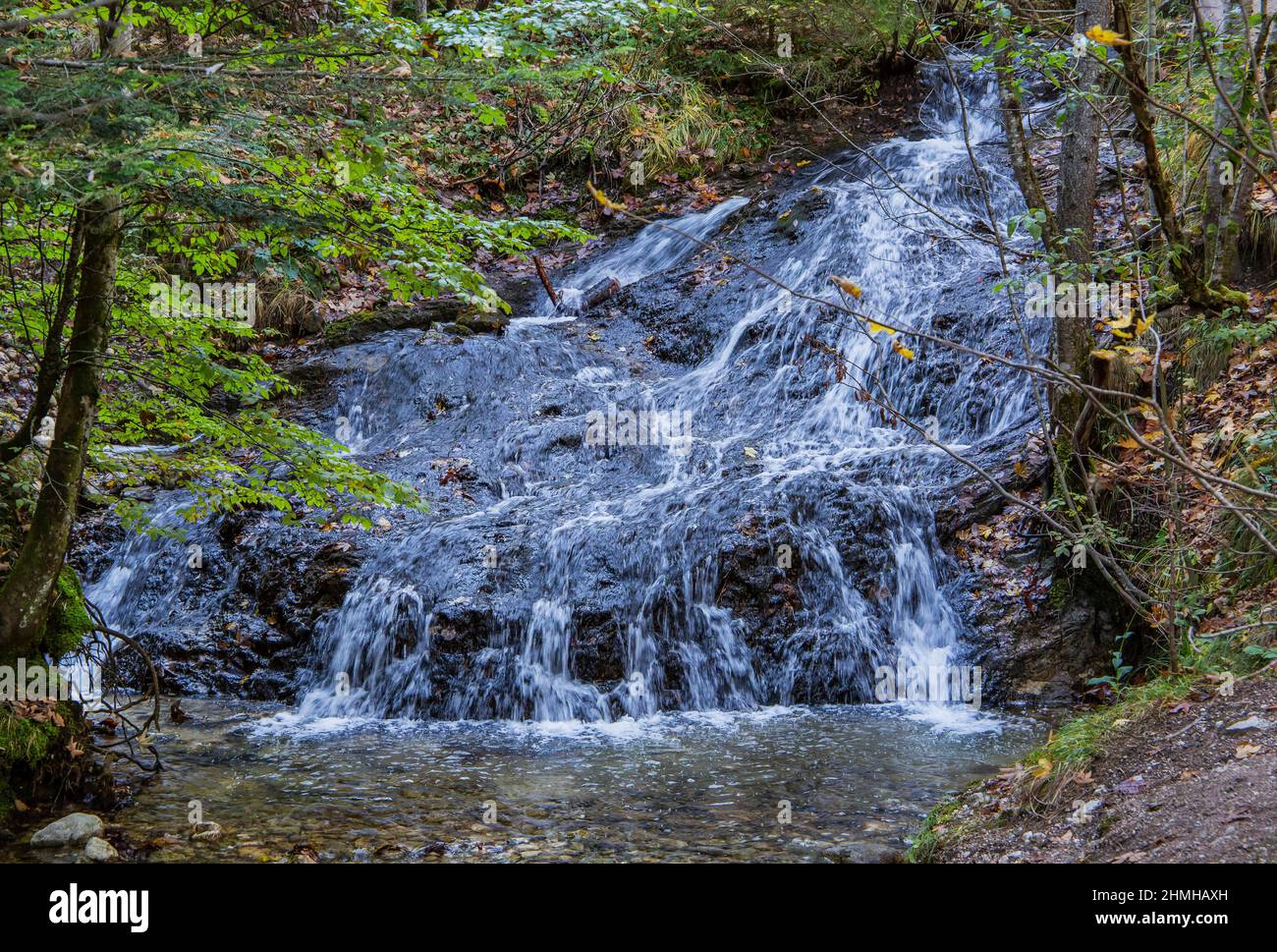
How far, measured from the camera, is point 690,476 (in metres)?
9.57

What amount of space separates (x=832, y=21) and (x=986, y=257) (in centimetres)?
595

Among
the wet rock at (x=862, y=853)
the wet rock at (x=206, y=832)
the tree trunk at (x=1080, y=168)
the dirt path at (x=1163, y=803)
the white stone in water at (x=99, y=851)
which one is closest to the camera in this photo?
the dirt path at (x=1163, y=803)

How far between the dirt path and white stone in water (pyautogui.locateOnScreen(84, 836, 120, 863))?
3.87 meters

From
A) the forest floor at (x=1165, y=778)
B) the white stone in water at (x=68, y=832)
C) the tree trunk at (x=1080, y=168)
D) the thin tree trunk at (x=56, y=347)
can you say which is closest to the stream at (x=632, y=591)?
the white stone in water at (x=68, y=832)

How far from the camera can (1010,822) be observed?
4.28 meters

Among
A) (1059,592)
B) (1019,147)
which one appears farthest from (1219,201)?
(1059,592)

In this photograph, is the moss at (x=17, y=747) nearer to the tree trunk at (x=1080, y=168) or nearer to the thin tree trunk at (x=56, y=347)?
the thin tree trunk at (x=56, y=347)

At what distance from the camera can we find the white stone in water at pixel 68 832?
463 cm

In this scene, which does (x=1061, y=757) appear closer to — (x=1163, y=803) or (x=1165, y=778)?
(x=1165, y=778)

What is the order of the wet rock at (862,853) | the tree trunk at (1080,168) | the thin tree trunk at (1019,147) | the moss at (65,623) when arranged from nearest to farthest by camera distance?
the wet rock at (862,853) → the moss at (65,623) → the thin tree trunk at (1019,147) → the tree trunk at (1080,168)

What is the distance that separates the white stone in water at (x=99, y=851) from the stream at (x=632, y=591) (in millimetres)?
235

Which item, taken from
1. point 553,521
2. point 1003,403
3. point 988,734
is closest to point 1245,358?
point 1003,403

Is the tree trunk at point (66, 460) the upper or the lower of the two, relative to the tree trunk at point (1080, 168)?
lower

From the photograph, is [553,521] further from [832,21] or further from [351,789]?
[832,21]
